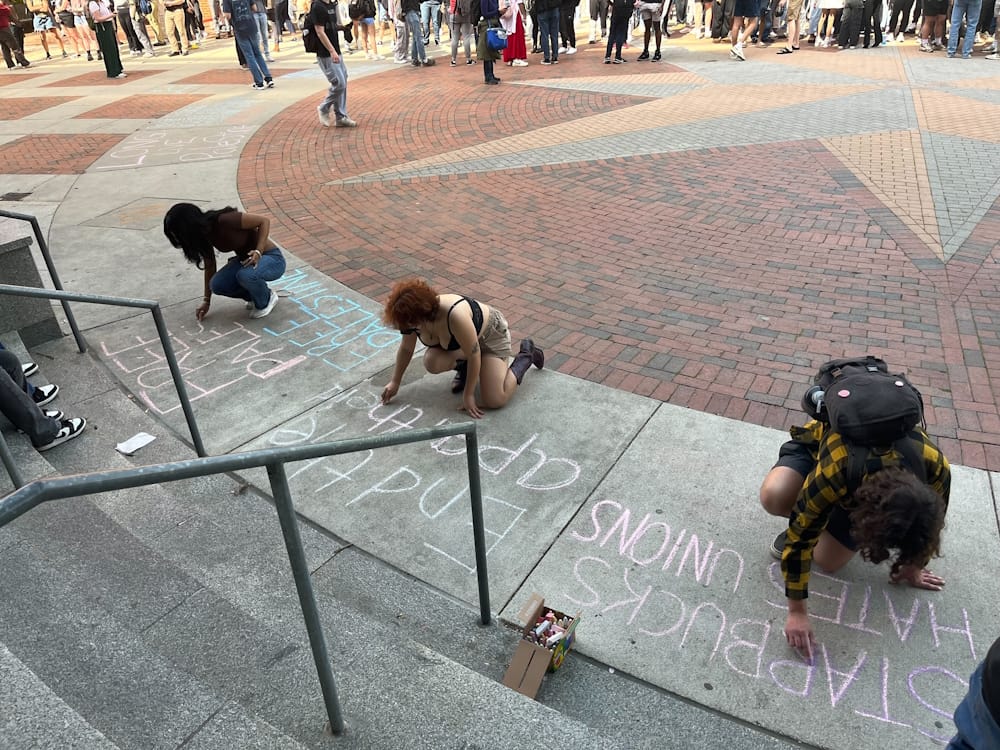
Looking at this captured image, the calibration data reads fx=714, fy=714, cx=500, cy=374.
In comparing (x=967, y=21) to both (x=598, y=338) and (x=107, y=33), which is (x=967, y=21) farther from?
(x=107, y=33)

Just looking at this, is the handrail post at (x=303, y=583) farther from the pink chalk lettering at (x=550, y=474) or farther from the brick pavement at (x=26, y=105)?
the brick pavement at (x=26, y=105)

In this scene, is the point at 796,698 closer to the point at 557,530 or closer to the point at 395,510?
the point at 557,530

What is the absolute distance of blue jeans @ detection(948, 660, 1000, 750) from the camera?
1.83 meters

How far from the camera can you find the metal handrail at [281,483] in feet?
4.70

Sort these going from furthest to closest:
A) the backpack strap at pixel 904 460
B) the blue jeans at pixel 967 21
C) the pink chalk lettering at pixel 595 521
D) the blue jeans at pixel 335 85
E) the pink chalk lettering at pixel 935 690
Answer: the blue jeans at pixel 967 21, the blue jeans at pixel 335 85, the pink chalk lettering at pixel 595 521, the backpack strap at pixel 904 460, the pink chalk lettering at pixel 935 690

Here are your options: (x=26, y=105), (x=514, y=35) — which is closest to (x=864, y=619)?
→ (x=514, y=35)

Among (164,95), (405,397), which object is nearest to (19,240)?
(405,397)

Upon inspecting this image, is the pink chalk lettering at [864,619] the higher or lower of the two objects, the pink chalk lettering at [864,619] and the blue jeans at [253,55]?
the lower

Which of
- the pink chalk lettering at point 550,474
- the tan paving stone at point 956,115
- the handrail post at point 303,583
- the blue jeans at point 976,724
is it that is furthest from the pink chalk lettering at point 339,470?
Answer: the tan paving stone at point 956,115

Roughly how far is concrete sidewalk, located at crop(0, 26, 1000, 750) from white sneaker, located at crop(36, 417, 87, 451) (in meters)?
0.19

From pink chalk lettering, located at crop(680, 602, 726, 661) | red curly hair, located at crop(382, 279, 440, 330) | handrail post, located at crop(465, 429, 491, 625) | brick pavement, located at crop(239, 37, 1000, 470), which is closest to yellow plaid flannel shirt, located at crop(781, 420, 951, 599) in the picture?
pink chalk lettering, located at crop(680, 602, 726, 661)

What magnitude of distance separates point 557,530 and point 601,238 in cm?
407

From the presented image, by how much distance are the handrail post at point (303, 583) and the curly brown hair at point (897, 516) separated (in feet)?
Result: 5.97

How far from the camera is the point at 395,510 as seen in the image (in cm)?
361
